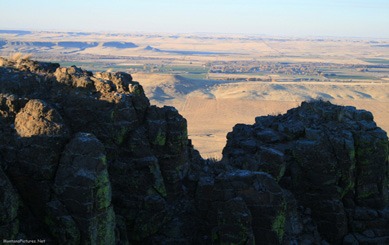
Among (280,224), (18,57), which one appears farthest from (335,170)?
(18,57)

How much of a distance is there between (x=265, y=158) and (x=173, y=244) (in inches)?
214

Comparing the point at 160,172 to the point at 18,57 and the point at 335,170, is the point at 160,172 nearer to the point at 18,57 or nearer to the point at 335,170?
the point at 335,170

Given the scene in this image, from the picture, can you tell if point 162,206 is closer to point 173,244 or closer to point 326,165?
point 173,244

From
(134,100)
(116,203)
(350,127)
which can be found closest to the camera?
(116,203)

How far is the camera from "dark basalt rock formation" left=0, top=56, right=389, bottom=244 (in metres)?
11.8

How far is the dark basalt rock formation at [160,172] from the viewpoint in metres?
11.8

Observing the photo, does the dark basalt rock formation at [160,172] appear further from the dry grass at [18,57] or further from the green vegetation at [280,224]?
the dry grass at [18,57]

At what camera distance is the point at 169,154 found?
15.2 metres

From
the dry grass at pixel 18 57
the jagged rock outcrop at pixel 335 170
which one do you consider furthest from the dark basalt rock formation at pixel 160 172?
the dry grass at pixel 18 57

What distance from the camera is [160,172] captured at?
1470cm

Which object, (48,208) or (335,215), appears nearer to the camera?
(48,208)

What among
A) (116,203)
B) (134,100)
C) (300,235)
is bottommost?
(300,235)

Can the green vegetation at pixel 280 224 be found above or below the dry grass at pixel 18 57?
below

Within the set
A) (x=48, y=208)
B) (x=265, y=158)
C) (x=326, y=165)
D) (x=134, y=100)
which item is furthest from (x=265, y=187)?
(x=48, y=208)
